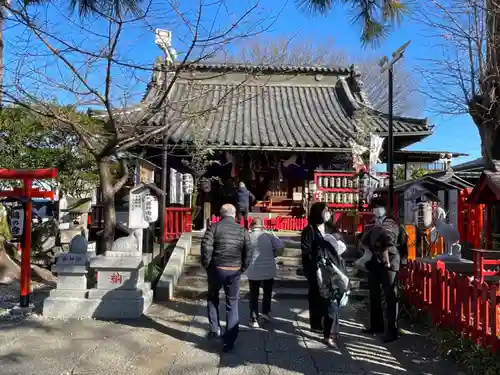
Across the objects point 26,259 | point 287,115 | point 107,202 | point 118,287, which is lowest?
point 118,287

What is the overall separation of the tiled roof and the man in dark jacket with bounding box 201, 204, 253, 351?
6177mm

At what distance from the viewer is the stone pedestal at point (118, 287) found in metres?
6.79

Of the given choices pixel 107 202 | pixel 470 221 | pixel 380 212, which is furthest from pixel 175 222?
pixel 470 221

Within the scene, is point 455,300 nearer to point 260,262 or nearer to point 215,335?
point 260,262

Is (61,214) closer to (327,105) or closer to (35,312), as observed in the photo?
(35,312)

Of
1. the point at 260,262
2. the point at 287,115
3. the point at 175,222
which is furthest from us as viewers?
the point at 287,115

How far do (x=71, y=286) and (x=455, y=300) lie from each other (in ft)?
17.4

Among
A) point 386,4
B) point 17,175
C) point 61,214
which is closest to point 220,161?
point 61,214

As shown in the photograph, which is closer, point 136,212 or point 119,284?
point 119,284

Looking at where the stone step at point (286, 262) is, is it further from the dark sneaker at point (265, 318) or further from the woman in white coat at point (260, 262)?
the woman in white coat at point (260, 262)

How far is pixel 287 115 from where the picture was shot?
17.0 meters

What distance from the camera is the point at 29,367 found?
4762 millimetres

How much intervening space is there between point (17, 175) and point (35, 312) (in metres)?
2.12

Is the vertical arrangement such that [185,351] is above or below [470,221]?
below
